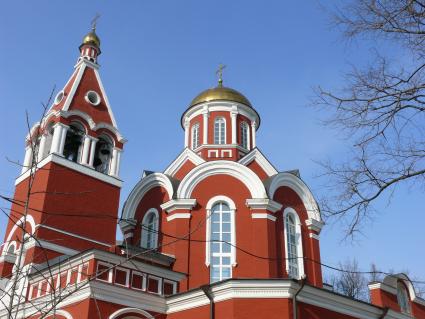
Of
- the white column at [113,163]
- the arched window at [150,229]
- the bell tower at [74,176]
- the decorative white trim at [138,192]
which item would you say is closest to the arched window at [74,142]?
the bell tower at [74,176]

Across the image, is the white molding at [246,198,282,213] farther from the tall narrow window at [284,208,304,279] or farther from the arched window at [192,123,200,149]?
the arched window at [192,123,200,149]

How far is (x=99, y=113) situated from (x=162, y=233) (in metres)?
5.76

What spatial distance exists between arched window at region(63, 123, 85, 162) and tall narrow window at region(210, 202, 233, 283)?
206 inches

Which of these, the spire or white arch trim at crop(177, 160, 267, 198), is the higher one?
the spire

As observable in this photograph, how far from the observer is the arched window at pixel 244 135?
19422mm

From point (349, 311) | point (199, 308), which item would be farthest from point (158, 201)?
point (349, 311)

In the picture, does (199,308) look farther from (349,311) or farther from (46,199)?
(46,199)

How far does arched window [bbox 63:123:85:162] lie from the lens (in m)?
17.1

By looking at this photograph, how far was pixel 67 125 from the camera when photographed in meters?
16.8

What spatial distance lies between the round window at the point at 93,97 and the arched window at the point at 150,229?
15.0ft

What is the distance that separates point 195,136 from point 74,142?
479 cm

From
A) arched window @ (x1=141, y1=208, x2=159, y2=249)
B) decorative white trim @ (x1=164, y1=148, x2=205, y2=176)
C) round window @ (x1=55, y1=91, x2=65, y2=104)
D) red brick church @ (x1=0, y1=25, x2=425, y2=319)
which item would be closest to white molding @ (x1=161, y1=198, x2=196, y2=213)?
red brick church @ (x1=0, y1=25, x2=425, y2=319)

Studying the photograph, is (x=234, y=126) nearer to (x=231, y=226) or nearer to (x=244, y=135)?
(x=244, y=135)

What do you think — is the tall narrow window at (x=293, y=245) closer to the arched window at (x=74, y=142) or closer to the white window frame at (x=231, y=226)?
the white window frame at (x=231, y=226)
